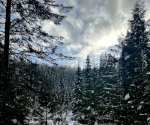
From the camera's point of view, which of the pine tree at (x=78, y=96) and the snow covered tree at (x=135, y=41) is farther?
the pine tree at (x=78, y=96)

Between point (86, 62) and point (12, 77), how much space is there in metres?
37.6

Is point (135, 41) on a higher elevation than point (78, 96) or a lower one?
higher

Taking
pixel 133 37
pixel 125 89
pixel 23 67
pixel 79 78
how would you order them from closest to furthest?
pixel 23 67 < pixel 125 89 < pixel 133 37 < pixel 79 78

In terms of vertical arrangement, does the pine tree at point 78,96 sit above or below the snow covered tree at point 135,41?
below

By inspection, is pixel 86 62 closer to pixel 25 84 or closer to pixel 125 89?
pixel 125 89

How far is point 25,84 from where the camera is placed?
257 inches

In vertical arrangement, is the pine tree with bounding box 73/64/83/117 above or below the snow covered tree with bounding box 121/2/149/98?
below

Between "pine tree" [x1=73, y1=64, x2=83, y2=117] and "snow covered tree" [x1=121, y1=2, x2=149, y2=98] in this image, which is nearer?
"snow covered tree" [x1=121, y1=2, x2=149, y2=98]

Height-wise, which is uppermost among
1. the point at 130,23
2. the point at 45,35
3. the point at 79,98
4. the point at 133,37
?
the point at 130,23

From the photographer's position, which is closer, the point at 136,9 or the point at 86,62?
the point at 136,9

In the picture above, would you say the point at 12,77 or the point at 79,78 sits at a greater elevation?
the point at 79,78

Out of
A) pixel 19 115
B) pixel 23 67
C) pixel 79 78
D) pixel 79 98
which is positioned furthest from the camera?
pixel 79 78

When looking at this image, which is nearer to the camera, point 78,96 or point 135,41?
point 135,41

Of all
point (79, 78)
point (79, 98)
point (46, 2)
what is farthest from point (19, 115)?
point (79, 78)
